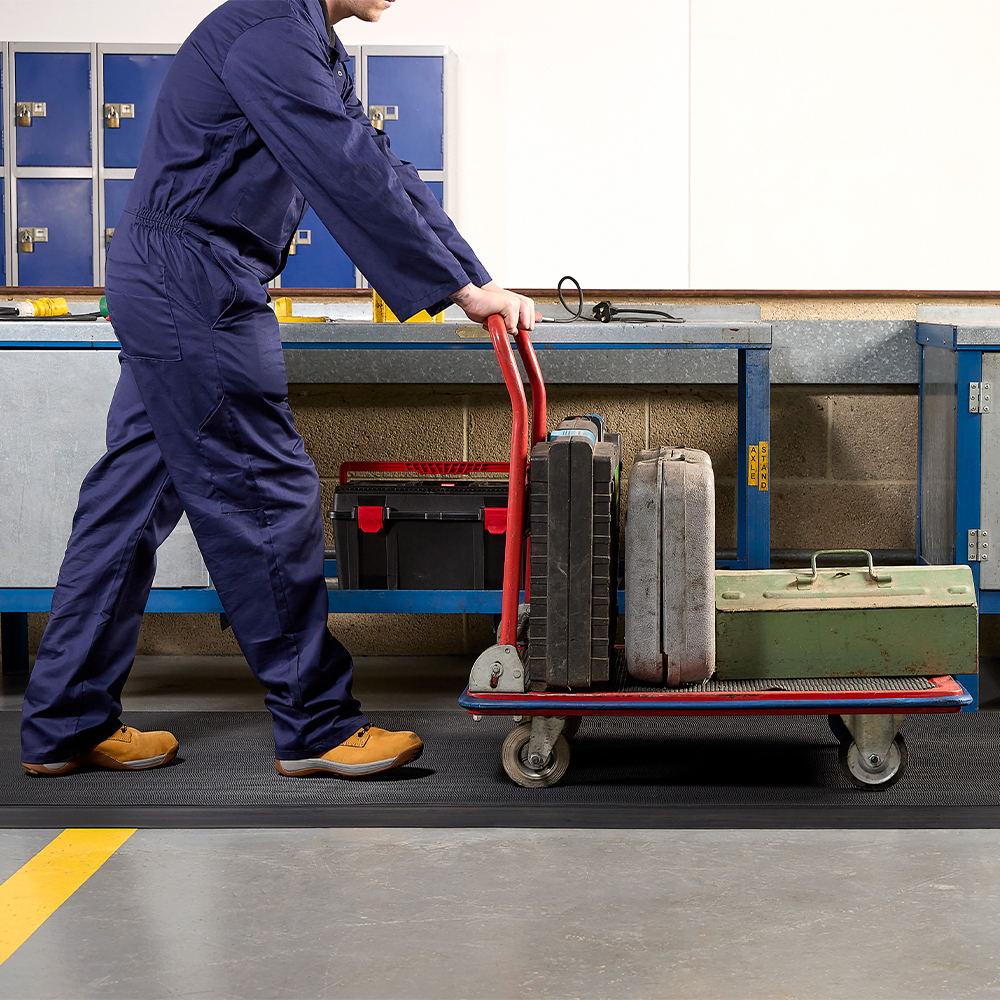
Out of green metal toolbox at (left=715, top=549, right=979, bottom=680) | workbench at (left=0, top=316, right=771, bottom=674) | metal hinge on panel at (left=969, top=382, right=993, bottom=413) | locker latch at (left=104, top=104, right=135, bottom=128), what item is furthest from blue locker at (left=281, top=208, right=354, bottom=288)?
green metal toolbox at (left=715, top=549, right=979, bottom=680)

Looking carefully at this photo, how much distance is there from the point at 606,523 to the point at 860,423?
5.15 feet

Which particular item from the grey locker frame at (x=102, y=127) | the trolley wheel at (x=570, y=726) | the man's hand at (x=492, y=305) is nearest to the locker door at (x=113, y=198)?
the grey locker frame at (x=102, y=127)

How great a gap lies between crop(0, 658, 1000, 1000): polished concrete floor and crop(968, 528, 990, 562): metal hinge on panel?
91 cm

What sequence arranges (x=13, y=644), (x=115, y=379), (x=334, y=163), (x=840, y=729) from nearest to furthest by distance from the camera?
1. (x=334, y=163)
2. (x=840, y=729)
3. (x=115, y=379)
4. (x=13, y=644)

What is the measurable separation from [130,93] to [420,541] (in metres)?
2.13

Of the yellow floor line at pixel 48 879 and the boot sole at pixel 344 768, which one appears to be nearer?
the yellow floor line at pixel 48 879

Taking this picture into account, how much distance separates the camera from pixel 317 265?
12.1ft

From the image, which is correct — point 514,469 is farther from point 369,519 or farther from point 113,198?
point 113,198

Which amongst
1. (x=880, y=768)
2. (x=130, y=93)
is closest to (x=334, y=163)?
(x=880, y=768)

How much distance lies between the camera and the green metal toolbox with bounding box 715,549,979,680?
78.6 inches

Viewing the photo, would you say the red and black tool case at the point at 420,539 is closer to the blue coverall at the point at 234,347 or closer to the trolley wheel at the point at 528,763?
the blue coverall at the point at 234,347

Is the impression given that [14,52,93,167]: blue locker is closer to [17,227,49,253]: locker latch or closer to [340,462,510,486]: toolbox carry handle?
[17,227,49,253]: locker latch

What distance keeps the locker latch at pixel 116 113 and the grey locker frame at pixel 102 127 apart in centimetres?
2

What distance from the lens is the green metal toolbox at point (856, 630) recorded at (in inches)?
78.6
